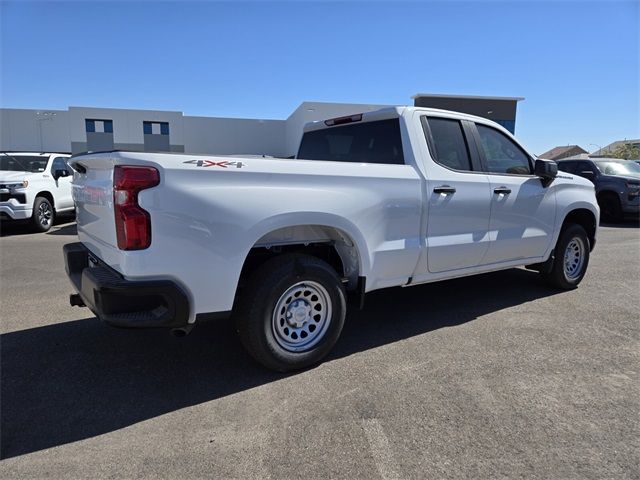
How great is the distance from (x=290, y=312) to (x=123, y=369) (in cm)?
135

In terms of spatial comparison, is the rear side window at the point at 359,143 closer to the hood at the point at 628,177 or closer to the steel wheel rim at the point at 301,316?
the steel wheel rim at the point at 301,316

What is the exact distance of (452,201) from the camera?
4238 millimetres

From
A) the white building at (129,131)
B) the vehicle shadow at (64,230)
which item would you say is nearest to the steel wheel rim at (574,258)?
the vehicle shadow at (64,230)

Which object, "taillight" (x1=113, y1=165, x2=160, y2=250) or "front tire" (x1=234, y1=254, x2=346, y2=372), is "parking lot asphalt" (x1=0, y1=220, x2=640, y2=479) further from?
"taillight" (x1=113, y1=165, x2=160, y2=250)

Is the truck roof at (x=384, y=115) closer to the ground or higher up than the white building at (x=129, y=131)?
closer to the ground

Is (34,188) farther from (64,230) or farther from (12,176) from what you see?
(64,230)

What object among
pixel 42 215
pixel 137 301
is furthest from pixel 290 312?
pixel 42 215

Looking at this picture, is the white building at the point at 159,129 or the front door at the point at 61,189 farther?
the white building at the point at 159,129

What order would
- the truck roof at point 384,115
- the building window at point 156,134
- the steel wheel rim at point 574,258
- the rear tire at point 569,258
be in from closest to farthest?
the truck roof at point 384,115 → the rear tire at point 569,258 → the steel wheel rim at point 574,258 → the building window at point 156,134

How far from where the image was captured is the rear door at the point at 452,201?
4.13 metres

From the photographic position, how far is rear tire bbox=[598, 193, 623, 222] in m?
13.3

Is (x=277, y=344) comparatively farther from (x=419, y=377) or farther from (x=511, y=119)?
(x=511, y=119)

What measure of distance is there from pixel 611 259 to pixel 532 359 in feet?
18.0

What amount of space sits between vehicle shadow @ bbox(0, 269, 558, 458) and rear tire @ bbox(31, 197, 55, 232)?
7.68 metres
